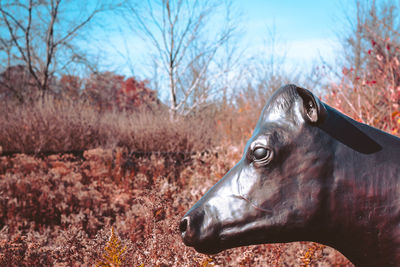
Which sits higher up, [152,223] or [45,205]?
[152,223]

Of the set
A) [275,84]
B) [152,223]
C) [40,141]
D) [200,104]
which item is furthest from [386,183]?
[200,104]

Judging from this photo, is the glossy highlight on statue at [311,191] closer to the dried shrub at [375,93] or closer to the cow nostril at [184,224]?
the cow nostril at [184,224]

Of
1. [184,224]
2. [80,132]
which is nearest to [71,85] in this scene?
[80,132]

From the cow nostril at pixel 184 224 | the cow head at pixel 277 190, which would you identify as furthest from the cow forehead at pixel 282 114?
the cow nostril at pixel 184 224

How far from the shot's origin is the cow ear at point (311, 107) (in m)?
0.89

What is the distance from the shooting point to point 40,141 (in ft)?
18.1

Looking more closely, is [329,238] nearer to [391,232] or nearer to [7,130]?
[391,232]

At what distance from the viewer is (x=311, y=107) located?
941 mm

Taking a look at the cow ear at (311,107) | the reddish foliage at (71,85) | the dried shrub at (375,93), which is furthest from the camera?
the reddish foliage at (71,85)

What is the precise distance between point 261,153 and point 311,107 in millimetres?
223

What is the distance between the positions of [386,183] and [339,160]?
0.53 feet

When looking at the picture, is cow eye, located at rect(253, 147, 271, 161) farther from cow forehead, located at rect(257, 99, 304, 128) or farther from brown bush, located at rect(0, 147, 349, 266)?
brown bush, located at rect(0, 147, 349, 266)

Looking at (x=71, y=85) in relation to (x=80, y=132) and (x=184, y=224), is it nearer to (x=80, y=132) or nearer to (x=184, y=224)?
(x=80, y=132)

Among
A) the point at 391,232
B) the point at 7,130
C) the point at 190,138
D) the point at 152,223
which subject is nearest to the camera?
the point at 391,232
